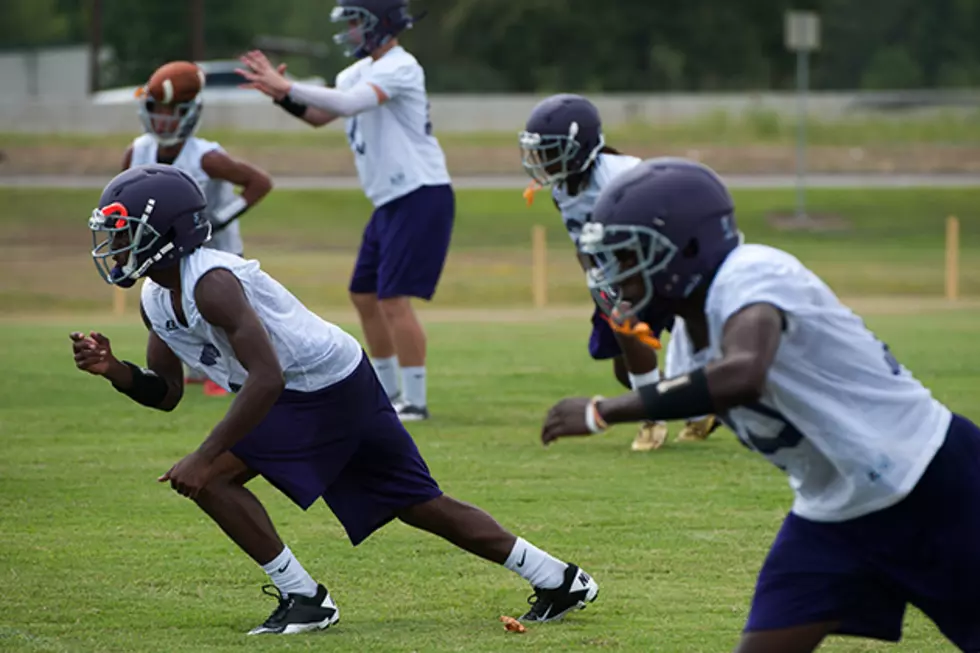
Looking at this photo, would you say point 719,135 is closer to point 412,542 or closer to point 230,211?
point 230,211

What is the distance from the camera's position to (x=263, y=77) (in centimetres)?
859

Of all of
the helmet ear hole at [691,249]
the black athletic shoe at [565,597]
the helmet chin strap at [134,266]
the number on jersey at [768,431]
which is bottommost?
the black athletic shoe at [565,597]

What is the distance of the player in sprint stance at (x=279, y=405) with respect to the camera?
526 centimetres

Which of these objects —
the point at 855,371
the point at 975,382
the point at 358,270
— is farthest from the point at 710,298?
the point at 975,382

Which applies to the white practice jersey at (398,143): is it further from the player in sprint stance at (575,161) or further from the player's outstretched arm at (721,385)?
the player's outstretched arm at (721,385)

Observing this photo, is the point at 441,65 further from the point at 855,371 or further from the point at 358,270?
the point at 855,371

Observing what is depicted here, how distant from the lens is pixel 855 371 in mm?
4074

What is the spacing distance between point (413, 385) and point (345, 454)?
4.70 meters

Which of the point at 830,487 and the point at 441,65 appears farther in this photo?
the point at 441,65

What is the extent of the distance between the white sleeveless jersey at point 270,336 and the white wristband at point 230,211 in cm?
484

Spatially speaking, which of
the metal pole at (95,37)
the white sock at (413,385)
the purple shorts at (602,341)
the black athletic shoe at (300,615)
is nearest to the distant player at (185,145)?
the white sock at (413,385)

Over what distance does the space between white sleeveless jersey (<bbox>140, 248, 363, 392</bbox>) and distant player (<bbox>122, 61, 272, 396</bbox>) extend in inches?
190

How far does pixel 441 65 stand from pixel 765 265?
52921mm

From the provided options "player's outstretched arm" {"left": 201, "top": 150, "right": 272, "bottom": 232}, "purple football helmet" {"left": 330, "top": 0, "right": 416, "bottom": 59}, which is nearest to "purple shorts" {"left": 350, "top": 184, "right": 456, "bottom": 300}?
"player's outstretched arm" {"left": 201, "top": 150, "right": 272, "bottom": 232}
